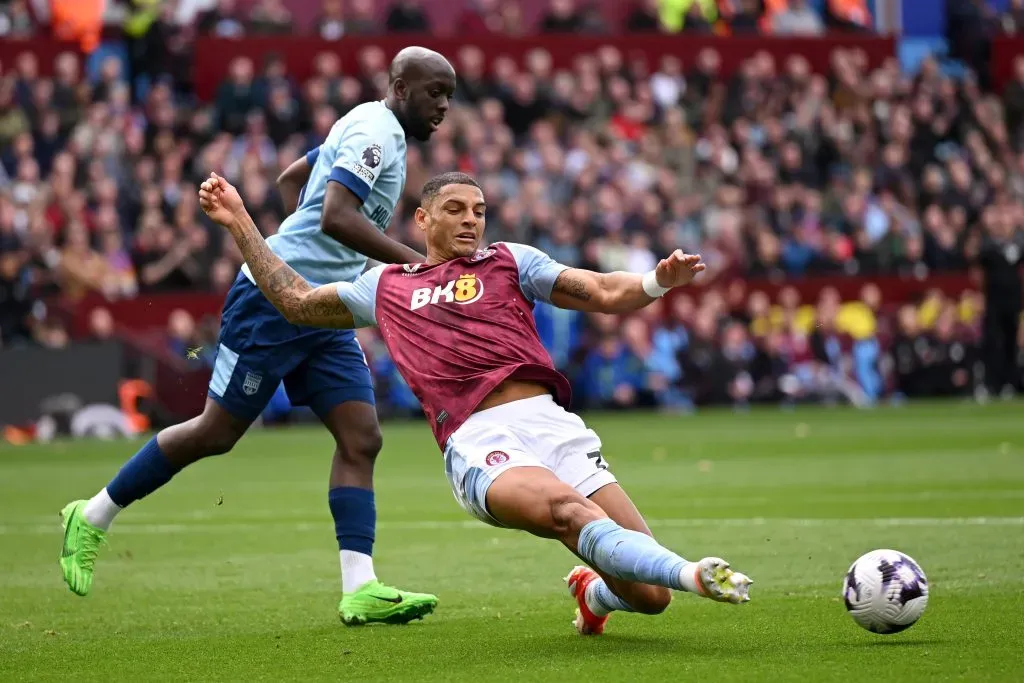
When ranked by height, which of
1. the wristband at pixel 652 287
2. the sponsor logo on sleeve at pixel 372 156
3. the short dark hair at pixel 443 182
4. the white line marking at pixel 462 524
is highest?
the sponsor logo on sleeve at pixel 372 156

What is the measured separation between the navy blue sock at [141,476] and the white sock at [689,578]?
327 cm

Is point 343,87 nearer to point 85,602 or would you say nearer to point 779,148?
point 779,148

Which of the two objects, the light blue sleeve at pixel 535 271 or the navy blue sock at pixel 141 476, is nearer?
the light blue sleeve at pixel 535 271

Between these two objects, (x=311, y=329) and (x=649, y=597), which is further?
(x=311, y=329)

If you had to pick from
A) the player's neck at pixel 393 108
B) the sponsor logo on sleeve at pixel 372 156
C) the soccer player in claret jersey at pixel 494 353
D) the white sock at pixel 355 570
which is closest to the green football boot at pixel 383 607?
the white sock at pixel 355 570

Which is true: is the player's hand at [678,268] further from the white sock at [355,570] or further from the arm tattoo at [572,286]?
the white sock at [355,570]

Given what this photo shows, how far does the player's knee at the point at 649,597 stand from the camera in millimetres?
6465

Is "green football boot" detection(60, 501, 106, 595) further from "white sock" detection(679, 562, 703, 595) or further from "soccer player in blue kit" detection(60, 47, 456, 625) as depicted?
"white sock" detection(679, 562, 703, 595)

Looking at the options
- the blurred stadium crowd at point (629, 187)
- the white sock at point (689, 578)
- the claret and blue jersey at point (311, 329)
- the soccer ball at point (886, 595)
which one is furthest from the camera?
the blurred stadium crowd at point (629, 187)

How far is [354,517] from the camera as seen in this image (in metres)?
7.89

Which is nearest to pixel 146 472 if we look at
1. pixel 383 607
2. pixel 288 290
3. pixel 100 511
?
pixel 100 511

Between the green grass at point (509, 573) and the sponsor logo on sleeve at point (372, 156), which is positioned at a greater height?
the sponsor logo on sleeve at point (372, 156)

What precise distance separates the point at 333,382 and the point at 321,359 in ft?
0.44

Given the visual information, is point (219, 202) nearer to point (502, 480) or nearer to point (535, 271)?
point (535, 271)
